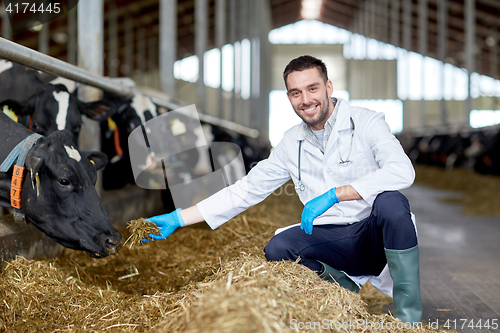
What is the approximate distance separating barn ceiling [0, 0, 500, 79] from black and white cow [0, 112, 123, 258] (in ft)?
52.1

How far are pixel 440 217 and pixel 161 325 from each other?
5230mm

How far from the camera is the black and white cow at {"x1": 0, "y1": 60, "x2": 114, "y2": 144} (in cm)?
355

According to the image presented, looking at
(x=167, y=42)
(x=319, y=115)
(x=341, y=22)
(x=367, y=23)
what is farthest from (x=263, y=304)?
(x=341, y=22)

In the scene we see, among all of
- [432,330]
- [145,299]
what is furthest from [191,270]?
[432,330]

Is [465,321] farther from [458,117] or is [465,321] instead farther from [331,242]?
[458,117]

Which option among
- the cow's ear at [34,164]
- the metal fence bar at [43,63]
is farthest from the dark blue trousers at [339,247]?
the metal fence bar at [43,63]

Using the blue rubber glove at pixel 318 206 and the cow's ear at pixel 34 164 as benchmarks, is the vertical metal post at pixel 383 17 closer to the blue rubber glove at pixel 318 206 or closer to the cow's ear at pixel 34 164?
the blue rubber glove at pixel 318 206

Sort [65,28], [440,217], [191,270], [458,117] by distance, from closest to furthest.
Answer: [191,270] < [440,217] < [65,28] < [458,117]

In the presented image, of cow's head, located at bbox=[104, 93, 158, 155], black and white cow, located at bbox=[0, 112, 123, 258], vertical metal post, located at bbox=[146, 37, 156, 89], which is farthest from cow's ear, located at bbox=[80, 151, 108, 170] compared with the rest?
vertical metal post, located at bbox=[146, 37, 156, 89]

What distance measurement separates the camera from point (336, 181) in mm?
2473

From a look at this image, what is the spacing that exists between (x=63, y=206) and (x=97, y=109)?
1510 millimetres

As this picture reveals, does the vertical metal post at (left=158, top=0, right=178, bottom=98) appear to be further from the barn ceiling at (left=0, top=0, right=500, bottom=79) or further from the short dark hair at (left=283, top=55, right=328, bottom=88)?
the barn ceiling at (left=0, top=0, right=500, bottom=79)

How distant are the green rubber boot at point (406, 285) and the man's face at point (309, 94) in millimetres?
783

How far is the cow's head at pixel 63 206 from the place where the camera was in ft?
8.02
